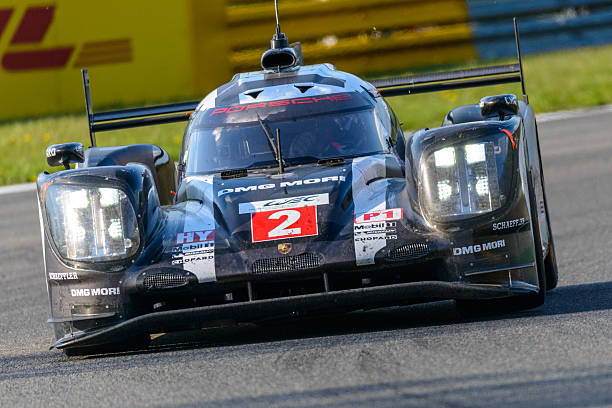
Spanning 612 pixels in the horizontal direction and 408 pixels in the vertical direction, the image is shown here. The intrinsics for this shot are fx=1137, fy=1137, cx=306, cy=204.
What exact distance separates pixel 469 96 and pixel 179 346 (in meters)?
13.0

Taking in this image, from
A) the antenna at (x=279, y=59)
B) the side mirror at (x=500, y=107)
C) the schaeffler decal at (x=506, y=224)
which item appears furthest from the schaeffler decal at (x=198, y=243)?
the antenna at (x=279, y=59)

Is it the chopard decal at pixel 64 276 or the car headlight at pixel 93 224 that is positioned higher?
the car headlight at pixel 93 224

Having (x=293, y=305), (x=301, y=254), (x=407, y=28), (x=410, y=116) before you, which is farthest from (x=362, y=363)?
(x=407, y=28)

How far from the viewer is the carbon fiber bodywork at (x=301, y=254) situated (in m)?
5.49

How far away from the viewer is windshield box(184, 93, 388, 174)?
6.97 meters

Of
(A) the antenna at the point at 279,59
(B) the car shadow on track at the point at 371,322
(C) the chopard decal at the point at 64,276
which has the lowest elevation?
(B) the car shadow on track at the point at 371,322

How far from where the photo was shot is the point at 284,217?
5859 mm

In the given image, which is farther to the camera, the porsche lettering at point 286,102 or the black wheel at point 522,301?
the porsche lettering at point 286,102

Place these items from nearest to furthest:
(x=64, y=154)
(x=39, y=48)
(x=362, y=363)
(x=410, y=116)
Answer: (x=362, y=363) < (x=64, y=154) < (x=410, y=116) < (x=39, y=48)

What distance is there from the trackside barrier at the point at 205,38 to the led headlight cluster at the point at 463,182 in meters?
13.1

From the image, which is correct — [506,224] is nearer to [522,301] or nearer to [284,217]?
[522,301]

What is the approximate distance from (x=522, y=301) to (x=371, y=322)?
0.83m

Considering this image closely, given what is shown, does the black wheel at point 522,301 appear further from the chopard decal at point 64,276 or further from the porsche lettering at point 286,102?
the chopard decal at point 64,276

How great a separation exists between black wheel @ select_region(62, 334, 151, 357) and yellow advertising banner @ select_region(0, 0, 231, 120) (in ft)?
43.8
